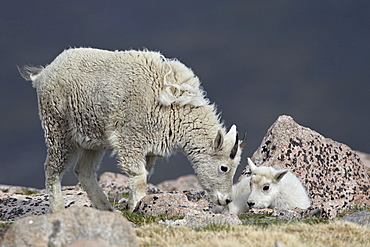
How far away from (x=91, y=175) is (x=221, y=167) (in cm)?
325

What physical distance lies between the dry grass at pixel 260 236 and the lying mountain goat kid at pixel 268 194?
3647mm

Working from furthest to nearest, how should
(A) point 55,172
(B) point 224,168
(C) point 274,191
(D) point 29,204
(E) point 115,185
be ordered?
(E) point 115,185 → (D) point 29,204 → (C) point 274,191 → (A) point 55,172 → (B) point 224,168

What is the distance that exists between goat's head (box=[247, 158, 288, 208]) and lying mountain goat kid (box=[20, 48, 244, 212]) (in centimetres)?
77

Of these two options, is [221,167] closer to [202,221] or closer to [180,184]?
[202,221]

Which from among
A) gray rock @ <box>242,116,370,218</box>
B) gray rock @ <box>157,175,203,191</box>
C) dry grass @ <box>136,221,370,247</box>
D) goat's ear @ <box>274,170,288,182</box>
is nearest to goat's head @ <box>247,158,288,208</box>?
goat's ear @ <box>274,170,288,182</box>

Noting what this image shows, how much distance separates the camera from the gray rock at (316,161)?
49.5ft

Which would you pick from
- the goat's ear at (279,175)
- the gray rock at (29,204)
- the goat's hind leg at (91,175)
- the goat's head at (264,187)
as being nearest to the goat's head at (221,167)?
the goat's head at (264,187)

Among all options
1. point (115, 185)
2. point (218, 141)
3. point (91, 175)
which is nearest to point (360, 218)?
point (218, 141)

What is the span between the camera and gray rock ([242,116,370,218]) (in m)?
15.1

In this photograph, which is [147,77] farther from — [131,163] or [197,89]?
[131,163]

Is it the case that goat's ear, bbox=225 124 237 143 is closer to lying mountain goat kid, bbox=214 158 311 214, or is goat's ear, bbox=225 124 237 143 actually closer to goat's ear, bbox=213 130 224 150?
goat's ear, bbox=213 130 224 150

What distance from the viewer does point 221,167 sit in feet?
39.0

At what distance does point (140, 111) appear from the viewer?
37.5ft

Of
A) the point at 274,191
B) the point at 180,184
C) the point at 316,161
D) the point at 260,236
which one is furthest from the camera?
the point at 180,184
